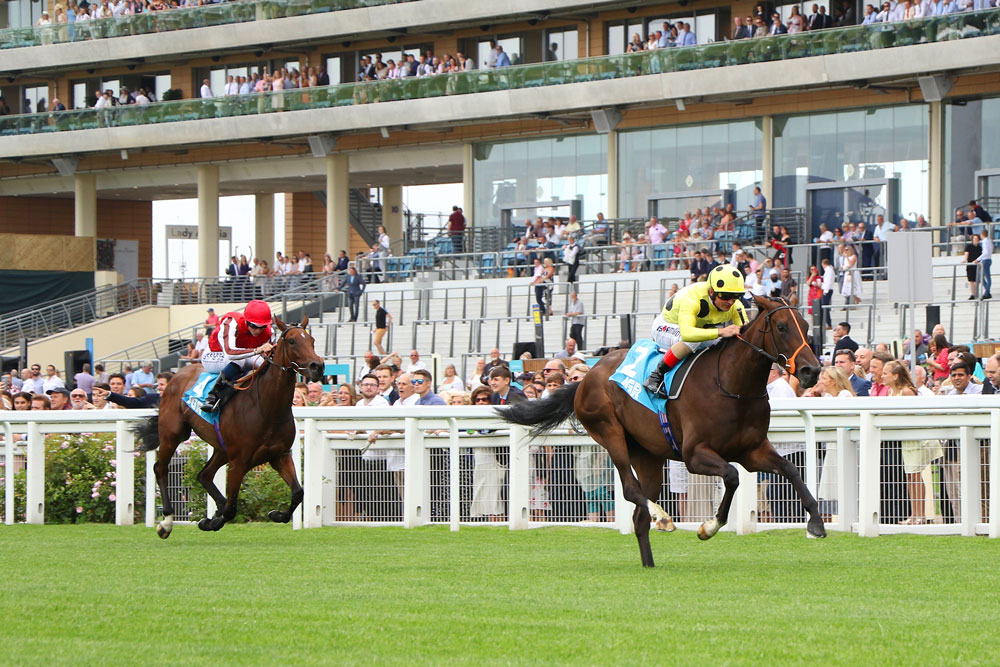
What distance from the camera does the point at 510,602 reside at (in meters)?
6.79

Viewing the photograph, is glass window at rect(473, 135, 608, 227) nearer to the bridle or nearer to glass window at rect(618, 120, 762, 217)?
glass window at rect(618, 120, 762, 217)

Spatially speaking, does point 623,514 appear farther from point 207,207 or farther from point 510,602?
point 207,207

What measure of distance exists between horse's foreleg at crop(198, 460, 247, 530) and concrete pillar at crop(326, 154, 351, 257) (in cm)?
2766

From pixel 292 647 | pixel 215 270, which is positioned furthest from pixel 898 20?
pixel 292 647

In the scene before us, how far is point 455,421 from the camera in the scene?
12242 millimetres

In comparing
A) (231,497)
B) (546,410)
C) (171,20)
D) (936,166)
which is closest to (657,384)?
(546,410)

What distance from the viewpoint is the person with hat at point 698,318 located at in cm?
878

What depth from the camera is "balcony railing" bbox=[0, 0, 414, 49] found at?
3728 centimetres

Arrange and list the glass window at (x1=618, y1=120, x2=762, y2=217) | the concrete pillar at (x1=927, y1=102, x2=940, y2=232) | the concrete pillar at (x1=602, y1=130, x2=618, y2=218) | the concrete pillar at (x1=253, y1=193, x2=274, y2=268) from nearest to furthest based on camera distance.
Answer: the concrete pillar at (x1=927, y1=102, x2=940, y2=232), the glass window at (x1=618, y1=120, x2=762, y2=217), the concrete pillar at (x1=602, y1=130, x2=618, y2=218), the concrete pillar at (x1=253, y1=193, x2=274, y2=268)

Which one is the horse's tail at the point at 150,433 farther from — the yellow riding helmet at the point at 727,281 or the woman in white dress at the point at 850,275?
the woman in white dress at the point at 850,275

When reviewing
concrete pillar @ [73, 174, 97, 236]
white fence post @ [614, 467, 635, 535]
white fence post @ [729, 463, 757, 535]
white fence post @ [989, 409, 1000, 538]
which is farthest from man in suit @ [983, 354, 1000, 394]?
concrete pillar @ [73, 174, 97, 236]

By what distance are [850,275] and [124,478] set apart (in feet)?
38.7

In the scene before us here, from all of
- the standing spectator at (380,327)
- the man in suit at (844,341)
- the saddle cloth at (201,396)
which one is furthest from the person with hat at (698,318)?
the standing spectator at (380,327)

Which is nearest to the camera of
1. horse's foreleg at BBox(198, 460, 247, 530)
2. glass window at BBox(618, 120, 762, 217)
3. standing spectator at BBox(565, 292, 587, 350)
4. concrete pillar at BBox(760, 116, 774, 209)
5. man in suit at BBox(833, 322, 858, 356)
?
horse's foreleg at BBox(198, 460, 247, 530)
